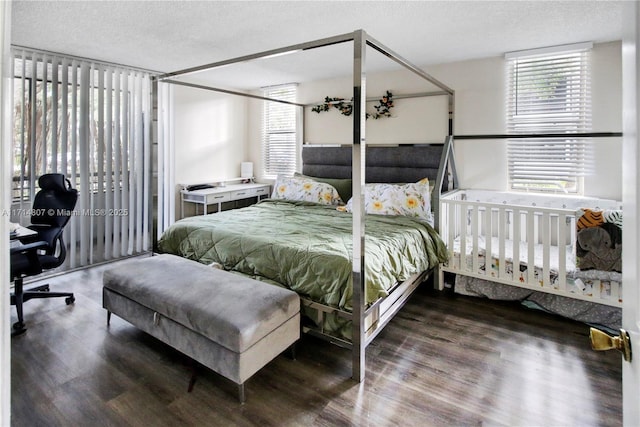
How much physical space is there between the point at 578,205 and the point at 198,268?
3.44 meters

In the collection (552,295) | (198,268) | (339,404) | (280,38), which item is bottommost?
(339,404)

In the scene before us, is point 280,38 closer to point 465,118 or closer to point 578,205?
point 465,118

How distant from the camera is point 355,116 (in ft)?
6.80

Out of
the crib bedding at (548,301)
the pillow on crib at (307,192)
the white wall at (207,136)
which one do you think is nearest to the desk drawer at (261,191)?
the white wall at (207,136)

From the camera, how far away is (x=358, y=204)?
6.91 feet

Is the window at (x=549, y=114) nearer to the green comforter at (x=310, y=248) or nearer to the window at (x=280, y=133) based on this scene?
the green comforter at (x=310, y=248)

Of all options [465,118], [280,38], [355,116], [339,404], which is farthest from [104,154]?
[465,118]

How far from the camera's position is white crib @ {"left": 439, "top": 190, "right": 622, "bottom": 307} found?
2.79 metres

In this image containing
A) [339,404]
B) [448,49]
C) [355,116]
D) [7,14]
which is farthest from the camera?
[448,49]

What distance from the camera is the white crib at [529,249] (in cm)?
279

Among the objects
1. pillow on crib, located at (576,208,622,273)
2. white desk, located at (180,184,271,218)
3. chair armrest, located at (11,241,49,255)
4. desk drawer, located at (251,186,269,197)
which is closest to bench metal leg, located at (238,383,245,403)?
chair armrest, located at (11,241,49,255)

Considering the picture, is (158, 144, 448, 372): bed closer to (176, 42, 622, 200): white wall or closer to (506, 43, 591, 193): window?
Result: (176, 42, 622, 200): white wall

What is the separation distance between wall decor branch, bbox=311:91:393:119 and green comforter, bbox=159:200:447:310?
1636 millimetres

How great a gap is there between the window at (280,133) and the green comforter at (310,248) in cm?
213
